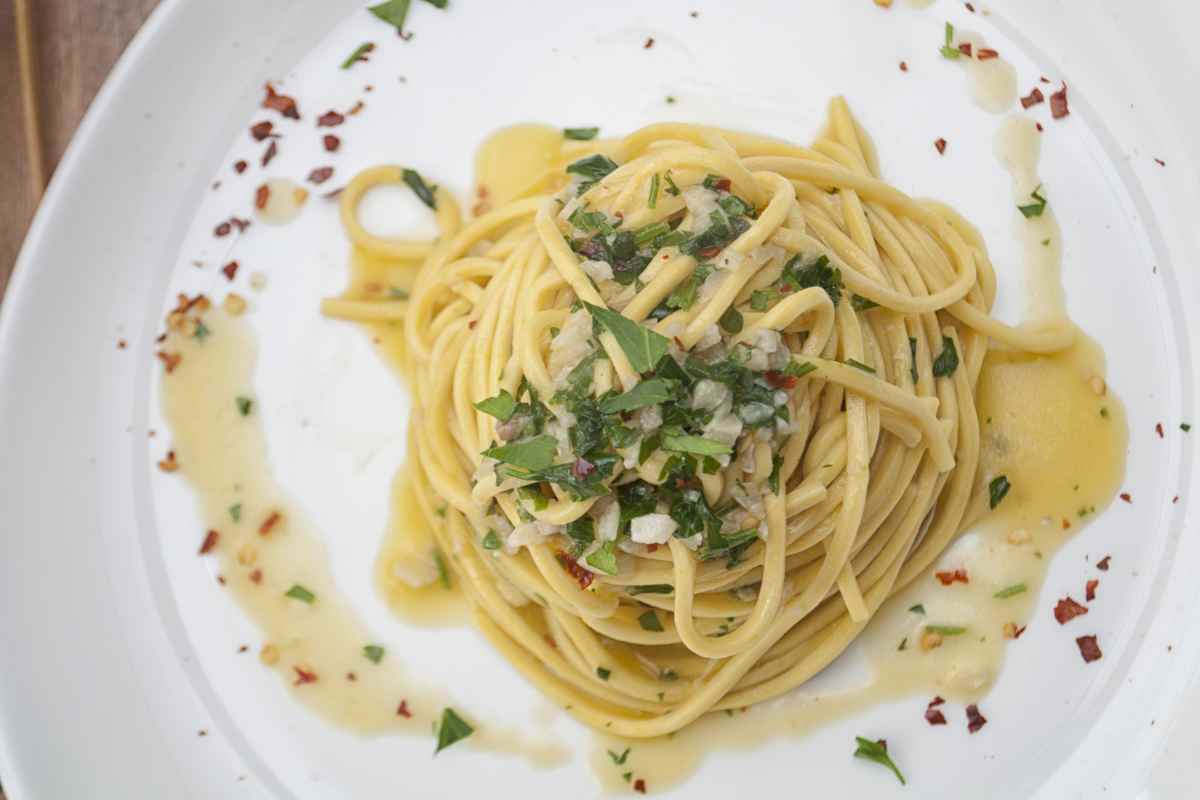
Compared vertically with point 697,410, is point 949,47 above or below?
above

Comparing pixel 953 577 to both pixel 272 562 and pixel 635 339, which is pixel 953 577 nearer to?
pixel 635 339

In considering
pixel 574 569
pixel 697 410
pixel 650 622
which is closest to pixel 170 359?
pixel 574 569

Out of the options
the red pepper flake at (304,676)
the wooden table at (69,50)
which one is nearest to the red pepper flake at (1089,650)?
the red pepper flake at (304,676)

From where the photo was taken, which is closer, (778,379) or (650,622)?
(778,379)

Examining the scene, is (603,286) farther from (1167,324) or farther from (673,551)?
(1167,324)

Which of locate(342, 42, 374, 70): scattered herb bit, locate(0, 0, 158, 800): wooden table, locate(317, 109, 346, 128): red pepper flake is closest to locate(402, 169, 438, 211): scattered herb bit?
locate(317, 109, 346, 128): red pepper flake

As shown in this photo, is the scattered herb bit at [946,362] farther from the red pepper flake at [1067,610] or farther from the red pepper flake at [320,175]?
the red pepper flake at [320,175]

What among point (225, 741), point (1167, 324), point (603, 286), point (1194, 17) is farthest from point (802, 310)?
point (225, 741)
